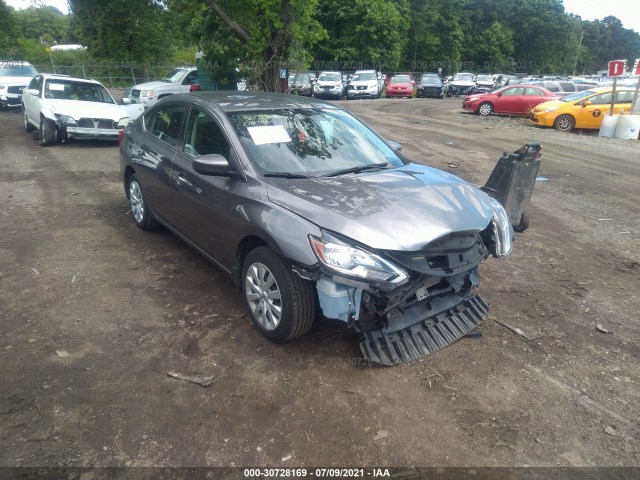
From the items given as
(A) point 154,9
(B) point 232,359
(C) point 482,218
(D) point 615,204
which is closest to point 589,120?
(D) point 615,204

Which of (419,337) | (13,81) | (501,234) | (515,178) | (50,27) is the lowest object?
(419,337)

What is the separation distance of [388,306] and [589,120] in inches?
633

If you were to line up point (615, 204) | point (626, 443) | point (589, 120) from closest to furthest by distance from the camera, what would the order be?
1. point (626, 443)
2. point (615, 204)
3. point (589, 120)

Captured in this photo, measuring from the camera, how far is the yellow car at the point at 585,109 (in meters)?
15.3

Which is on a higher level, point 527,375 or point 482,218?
point 482,218

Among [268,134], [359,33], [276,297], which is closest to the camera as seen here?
[276,297]

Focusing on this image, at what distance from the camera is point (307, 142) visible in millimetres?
3947

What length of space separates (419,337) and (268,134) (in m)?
2.06

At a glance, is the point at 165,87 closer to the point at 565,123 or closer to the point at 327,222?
the point at 565,123

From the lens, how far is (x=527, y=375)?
10.2ft

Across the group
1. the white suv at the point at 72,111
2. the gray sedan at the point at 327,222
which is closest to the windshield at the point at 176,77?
the white suv at the point at 72,111

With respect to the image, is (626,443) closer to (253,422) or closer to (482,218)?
(482,218)

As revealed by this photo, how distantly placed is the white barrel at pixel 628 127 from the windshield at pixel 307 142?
13.7 m

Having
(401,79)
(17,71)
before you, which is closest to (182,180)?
(17,71)
